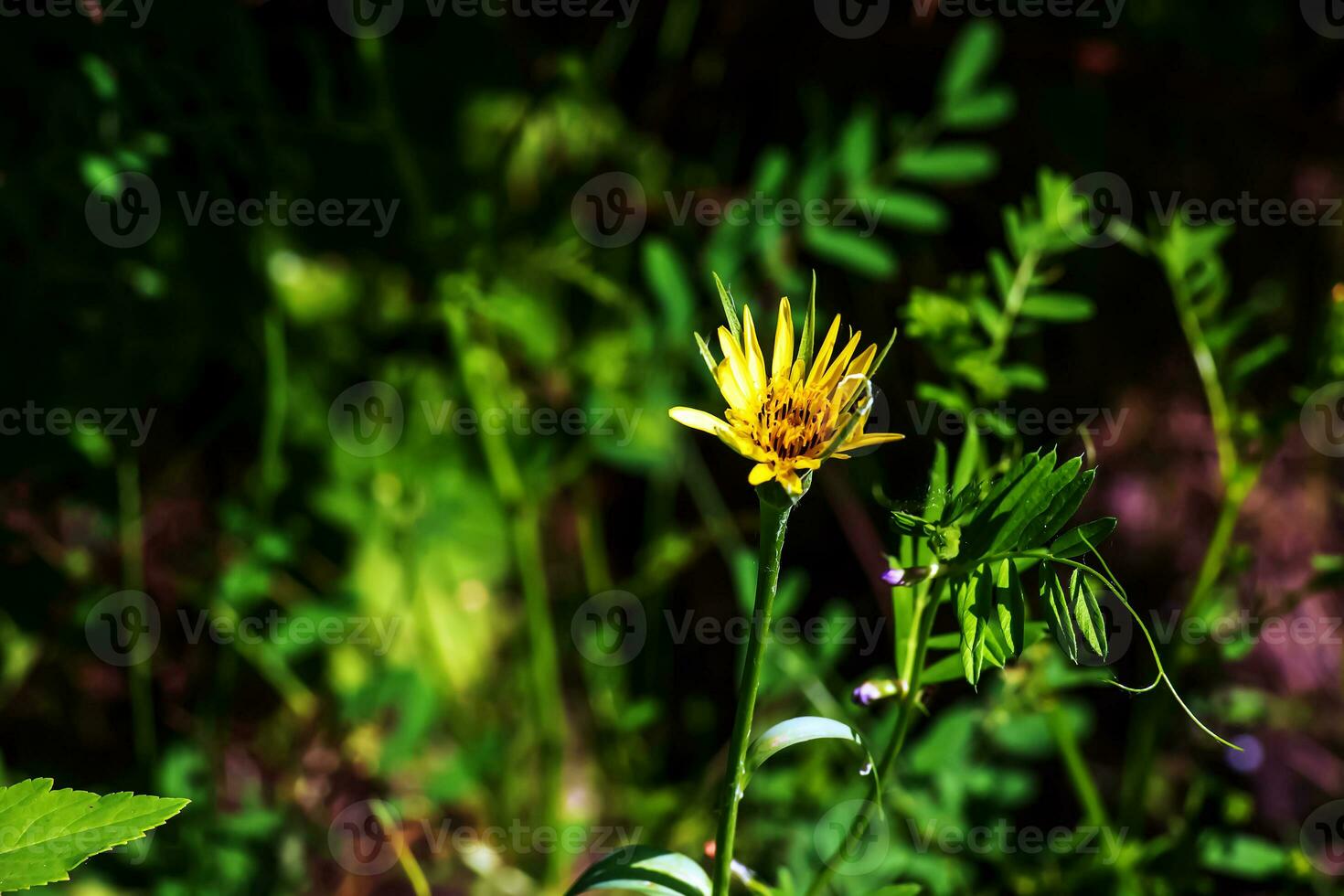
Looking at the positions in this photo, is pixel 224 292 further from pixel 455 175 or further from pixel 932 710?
pixel 932 710

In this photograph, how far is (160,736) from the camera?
2.08 metres

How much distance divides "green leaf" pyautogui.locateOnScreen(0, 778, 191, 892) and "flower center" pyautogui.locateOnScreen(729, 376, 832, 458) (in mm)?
657

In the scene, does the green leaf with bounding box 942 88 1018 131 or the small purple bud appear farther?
the green leaf with bounding box 942 88 1018 131

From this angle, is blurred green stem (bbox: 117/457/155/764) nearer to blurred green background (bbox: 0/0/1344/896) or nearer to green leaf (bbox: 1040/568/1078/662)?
blurred green background (bbox: 0/0/1344/896)

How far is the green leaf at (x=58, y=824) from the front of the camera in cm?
105

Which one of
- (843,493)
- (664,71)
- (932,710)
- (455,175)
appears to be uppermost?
(664,71)

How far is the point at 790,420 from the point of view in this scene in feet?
3.47

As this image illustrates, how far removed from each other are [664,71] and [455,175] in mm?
577

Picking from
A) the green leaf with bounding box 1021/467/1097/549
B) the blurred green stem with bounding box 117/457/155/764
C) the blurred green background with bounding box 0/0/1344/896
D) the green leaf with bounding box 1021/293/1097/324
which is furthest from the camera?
the blurred green stem with bounding box 117/457/155/764

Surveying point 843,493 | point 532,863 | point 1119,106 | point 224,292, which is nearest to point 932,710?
point 843,493

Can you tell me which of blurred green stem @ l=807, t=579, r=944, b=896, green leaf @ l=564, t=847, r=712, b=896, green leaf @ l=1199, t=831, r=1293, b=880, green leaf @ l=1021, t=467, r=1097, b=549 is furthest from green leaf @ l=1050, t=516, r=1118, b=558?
green leaf @ l=1199, t=831, r=1293, b=880

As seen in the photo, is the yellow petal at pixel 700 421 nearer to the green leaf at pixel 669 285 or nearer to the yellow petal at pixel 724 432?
the yellow petal at pixel 724 432

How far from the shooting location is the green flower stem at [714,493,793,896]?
99 cm

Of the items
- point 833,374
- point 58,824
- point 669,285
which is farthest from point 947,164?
point 58,824
